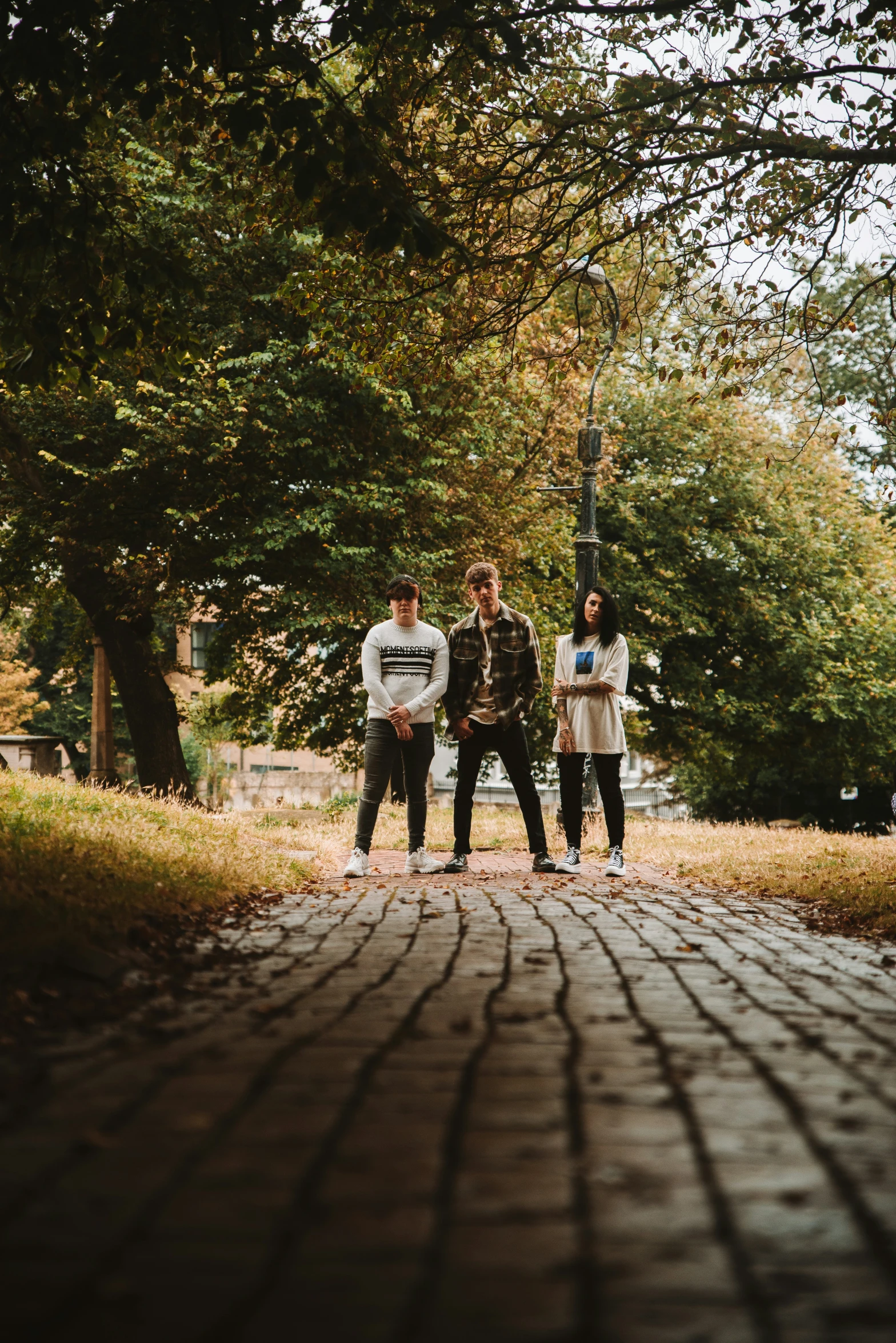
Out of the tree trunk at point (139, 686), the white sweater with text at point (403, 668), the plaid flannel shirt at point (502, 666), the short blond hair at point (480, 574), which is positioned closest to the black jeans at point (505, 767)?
the plaid flannel shirt at point (502, 666)

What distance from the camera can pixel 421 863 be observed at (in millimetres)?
8914

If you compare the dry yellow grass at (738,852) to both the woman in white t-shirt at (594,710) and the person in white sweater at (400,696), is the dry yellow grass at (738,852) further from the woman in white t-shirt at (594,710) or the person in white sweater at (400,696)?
the person in white sweater at (400,696)

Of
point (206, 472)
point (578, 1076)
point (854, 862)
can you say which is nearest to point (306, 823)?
point (206, 472)

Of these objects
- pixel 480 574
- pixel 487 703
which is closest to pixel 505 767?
pixel 487 703

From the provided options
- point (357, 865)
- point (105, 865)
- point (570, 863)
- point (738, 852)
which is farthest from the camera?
point (738, 852)

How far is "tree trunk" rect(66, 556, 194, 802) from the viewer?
17.8 m

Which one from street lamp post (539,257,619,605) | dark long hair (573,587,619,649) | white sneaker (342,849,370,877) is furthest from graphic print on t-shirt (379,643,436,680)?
street lamp post (539,257,619,605)

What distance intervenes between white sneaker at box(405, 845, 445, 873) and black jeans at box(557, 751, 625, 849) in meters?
1.08

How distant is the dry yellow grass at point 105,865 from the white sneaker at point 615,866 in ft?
7.58

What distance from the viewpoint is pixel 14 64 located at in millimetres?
6012

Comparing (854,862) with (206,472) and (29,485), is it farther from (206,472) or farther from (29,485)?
(29,485)

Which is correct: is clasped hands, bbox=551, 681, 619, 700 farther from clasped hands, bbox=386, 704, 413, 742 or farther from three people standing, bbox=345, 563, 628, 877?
clasped hands, bbox=386, 704, 413, 742

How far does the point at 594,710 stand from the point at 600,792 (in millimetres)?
631

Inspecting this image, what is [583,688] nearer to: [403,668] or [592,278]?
[403,668]
